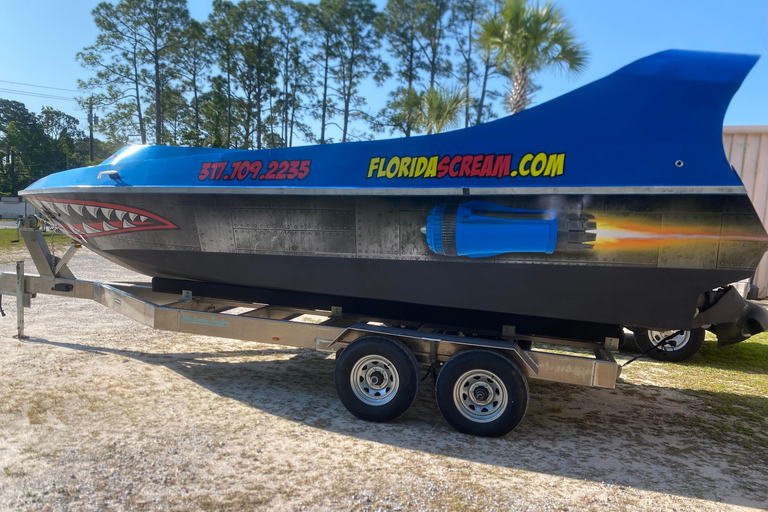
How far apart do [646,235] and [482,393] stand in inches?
65.2

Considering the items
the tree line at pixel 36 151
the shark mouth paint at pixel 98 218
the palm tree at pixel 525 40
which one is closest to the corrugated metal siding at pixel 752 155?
the palm tree at pixel 525 40

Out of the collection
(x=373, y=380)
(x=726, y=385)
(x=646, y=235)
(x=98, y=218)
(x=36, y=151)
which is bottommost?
(x=726, y=385)

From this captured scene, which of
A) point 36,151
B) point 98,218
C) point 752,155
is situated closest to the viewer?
point 98,218

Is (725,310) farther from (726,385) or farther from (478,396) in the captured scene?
(478,396)

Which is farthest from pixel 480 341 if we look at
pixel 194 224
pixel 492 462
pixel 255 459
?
pixel 194 224

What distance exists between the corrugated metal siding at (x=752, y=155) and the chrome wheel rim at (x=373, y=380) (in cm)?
923

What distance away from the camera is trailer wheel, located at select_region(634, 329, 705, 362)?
6091 millimetres

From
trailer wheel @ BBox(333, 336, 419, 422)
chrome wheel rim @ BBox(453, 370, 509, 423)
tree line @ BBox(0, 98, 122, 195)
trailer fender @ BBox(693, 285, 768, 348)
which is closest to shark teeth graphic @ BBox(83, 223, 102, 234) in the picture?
trailer wheel @ BBox(333, 336, 419, 422)

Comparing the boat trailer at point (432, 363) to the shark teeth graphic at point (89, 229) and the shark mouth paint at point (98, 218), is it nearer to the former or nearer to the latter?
the shark mouth paint at point (98, 218)

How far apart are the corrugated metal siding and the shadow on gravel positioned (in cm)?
690

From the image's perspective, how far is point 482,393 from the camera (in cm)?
374

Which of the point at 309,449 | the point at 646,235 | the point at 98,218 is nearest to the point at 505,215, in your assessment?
the point at 646,235

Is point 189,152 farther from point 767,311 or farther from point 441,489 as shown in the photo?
point 767,311

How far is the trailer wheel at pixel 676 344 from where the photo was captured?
6.09m
